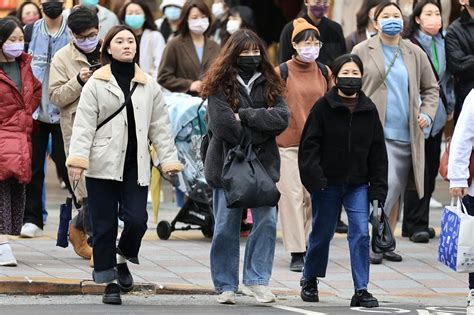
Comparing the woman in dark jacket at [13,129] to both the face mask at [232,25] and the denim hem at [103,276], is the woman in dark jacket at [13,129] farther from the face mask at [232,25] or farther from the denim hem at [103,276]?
the face mask at [232,25]

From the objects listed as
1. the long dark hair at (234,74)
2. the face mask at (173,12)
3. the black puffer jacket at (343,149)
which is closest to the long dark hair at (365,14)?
the face mask at (173,12)

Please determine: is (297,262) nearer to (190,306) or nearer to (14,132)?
(190,306)

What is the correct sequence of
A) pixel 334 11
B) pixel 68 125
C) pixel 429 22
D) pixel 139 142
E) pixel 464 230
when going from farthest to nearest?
pixel 334 11, pixel 429 22, pixel 68 125, pixel 139 142, pixel 464 230

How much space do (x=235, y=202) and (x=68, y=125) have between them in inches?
88.9

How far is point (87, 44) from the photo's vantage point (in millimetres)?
12156

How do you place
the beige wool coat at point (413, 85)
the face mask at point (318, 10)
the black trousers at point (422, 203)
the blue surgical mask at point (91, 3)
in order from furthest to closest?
1. the blue surgical mask at point (91, 3)
2. the black trousers at point (422, 203)
3. the face mask at point (318, 10)
4. the beige wool coat at point (413, 85)

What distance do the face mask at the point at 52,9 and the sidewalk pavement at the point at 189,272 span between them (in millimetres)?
1980

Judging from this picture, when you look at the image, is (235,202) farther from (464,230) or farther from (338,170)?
(464,230)

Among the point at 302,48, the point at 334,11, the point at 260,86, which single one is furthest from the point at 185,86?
the point at 334,11

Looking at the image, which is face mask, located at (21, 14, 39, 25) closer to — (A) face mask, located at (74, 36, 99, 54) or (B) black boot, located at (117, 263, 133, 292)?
(A) face mask, located at (74, 36, 99, 54)

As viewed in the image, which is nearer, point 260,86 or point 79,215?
point 260,86

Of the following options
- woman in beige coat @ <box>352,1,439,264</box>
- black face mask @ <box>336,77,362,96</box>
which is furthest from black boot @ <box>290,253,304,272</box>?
black face mask @ <box>336,77,362,96</box>

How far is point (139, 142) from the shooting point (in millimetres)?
10859

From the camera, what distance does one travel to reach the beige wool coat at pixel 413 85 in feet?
42.3
